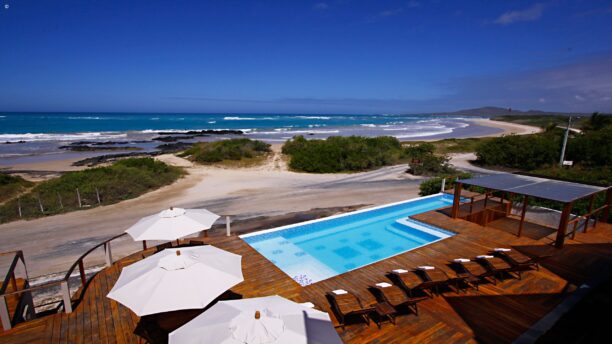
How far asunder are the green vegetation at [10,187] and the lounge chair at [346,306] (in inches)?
832

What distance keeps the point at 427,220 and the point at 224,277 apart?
8.72m

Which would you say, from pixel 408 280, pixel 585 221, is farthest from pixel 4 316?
pixel 585 221

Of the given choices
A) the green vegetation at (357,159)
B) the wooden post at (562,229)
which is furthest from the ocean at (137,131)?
the wooden post at (562,229)

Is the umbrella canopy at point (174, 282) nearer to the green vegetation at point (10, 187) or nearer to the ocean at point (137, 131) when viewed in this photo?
the green vegetation at point (10, 187)

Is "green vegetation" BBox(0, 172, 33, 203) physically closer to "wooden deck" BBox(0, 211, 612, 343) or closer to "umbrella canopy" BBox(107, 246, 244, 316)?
"wooden deck" BBox(0, 211, 612, 343)

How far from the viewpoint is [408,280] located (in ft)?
24.5

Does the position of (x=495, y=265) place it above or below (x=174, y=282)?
below

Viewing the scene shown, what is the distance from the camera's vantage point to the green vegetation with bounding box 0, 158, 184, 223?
1580cm

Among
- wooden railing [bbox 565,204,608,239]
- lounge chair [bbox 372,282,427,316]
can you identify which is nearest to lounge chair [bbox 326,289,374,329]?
lounge chair [bbox 372,282,427,316]

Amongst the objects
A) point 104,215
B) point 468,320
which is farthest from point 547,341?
point 104,215

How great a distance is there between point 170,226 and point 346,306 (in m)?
4.44

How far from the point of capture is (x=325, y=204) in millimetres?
16109

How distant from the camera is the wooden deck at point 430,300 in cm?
565

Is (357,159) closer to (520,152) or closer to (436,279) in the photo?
(520,152)
